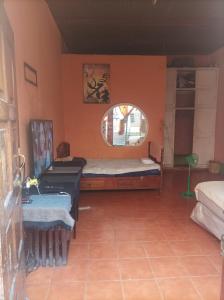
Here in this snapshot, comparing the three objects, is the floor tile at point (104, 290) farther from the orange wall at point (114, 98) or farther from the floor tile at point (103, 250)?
the orange wall at point (114, 98)

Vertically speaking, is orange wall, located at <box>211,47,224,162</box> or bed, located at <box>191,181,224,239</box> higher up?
orange wall, located at <box>211,47,224,162</box>

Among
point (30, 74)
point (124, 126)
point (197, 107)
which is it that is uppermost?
point (30, 74)

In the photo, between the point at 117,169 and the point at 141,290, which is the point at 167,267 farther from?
the point at 117,169

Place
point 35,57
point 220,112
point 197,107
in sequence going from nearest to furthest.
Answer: point 35,57 → point 220,112 → point 197,107

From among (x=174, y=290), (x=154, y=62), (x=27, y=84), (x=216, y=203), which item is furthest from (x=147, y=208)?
(x=154, y=62)

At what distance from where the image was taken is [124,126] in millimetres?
5430

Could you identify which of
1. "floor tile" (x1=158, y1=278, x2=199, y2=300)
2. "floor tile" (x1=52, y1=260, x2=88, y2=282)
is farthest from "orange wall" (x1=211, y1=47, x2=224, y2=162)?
"floor tile" (x1=52, y1=260, x2=88, y2=282)

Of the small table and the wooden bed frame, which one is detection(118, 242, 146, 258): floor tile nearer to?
the small table

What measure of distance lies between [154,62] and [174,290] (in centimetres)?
440

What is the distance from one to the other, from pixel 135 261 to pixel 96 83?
385 centimetres

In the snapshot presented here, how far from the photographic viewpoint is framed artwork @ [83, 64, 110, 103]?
5.10 metres

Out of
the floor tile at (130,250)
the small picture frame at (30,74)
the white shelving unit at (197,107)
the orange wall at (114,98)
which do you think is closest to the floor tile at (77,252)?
the floor tile at (130,250)

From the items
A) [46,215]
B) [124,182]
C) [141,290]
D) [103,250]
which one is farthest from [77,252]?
[124,182]

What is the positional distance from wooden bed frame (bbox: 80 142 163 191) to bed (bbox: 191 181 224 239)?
1.17m
